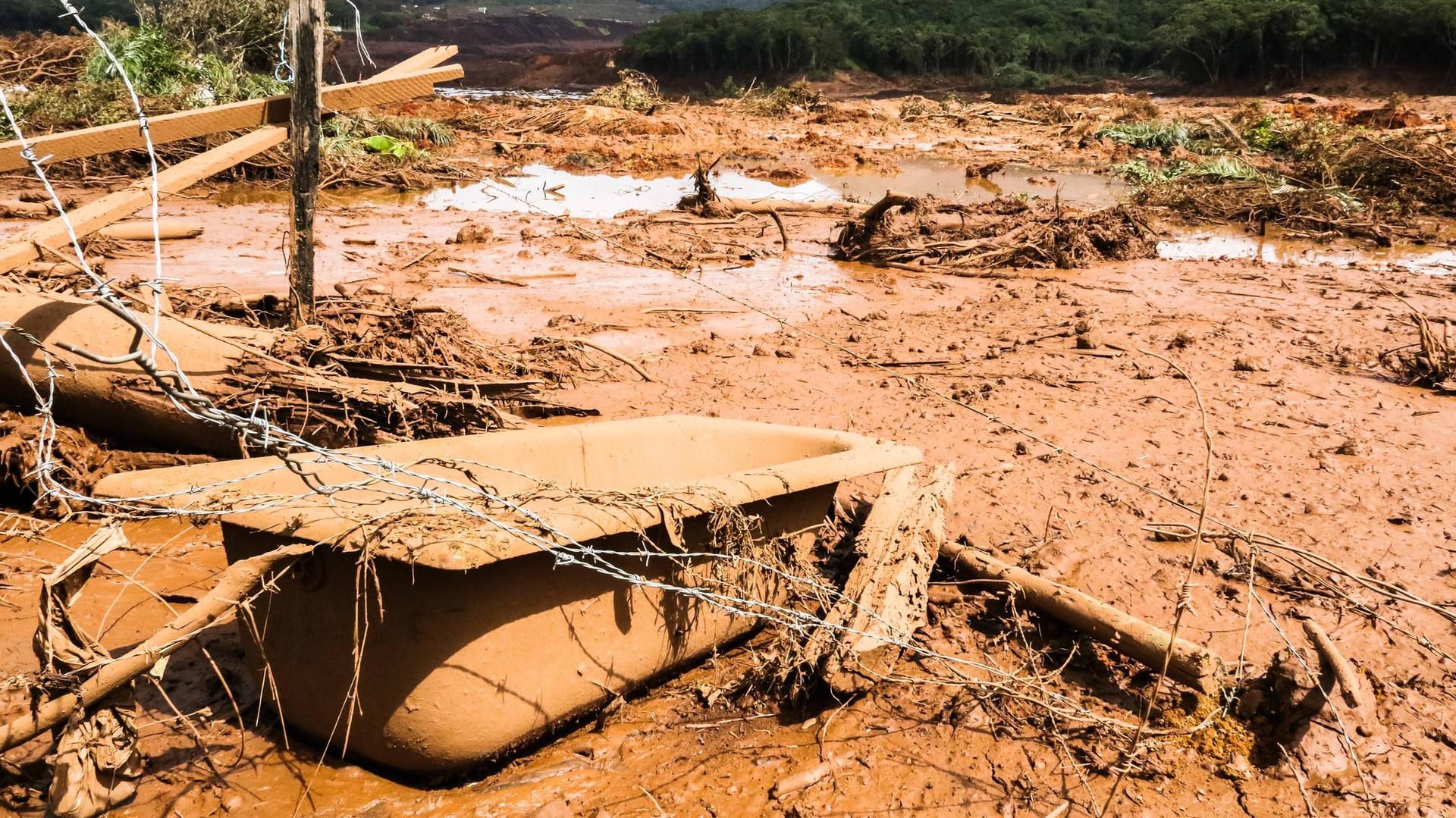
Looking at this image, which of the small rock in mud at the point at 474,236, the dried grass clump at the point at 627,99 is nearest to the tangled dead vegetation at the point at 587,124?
the dried grass clump at the point at 627,99

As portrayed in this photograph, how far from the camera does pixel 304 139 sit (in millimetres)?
4680

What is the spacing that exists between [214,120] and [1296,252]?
35.7ft

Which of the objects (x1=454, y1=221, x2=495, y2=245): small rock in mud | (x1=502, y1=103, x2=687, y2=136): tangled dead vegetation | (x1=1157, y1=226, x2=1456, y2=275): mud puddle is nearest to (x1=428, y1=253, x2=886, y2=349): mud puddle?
(x1=454, y1=221, x2=495, y2=245): small rock in mud

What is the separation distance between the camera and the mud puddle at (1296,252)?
10.2 m

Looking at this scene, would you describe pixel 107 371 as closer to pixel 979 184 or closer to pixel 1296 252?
pixel 1296 252

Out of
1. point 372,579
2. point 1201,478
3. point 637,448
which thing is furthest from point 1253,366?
point 372,579

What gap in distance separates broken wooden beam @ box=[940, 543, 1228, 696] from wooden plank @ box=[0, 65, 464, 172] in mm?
3118

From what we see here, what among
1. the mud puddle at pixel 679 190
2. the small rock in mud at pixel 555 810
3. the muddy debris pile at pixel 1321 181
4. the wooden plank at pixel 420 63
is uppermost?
the wooden plank at pixel 420 63

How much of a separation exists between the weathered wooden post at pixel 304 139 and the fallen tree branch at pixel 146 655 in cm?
272

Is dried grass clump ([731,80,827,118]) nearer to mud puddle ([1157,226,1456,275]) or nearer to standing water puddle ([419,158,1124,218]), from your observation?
standing water puddle ([419,158,1124,218])

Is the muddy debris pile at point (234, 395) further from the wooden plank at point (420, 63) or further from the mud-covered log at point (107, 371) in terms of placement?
the wooden plank at point (420, 63)

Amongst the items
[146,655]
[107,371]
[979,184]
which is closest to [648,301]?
[107,371]

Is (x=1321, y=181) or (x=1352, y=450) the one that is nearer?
(x=1352, y=450)

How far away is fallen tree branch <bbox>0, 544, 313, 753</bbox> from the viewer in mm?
2158
